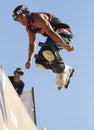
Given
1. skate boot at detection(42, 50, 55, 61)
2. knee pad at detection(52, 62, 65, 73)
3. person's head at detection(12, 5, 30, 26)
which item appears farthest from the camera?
knee pad at detection(52, 62, 65, 73)

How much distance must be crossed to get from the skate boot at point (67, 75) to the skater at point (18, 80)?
937 millimetres

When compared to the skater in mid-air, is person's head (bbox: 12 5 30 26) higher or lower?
higher

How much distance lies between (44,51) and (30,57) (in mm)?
648

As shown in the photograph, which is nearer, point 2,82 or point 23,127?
point 2,82

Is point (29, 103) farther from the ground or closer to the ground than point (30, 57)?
closer to the ground

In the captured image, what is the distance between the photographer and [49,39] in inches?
293

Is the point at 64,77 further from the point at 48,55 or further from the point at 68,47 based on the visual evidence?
the point at 68,47

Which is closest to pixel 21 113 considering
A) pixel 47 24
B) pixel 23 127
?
pixel 23 127

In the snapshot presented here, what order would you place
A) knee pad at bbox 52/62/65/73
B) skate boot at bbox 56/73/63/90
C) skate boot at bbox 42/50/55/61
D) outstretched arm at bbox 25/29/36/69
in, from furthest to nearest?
skate boot at bbox 56/73/63/90 → outstretched arm at bbox 25/29/36/69 → knee pad at bbox 52/62/65/73 → skate boot at bbox 42/50/55/61

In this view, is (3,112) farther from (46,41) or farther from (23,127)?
(46,41)

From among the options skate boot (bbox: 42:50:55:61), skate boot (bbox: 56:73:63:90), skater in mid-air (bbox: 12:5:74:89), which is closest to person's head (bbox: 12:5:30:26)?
skater in mid-air (bbox: 12:5:74:89)

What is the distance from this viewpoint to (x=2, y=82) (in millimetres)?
6434

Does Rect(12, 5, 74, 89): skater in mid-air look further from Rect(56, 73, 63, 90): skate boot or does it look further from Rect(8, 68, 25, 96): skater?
Rect(8, 68, 25, 96): skater

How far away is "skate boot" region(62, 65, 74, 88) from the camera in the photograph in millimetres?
7777
